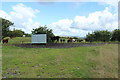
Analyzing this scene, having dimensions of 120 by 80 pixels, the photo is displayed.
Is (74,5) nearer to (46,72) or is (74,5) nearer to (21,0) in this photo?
(21,0)

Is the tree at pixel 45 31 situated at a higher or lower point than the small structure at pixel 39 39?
higher

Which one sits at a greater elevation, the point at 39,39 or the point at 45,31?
the point at 45,31

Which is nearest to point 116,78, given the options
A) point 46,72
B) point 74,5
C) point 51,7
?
point 46,72

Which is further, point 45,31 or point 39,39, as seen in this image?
point 45,31

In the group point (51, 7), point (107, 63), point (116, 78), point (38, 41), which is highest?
point (51, 7)

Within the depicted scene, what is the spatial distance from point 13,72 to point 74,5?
449cm

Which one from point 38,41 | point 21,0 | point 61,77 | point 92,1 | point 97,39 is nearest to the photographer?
point 61,77

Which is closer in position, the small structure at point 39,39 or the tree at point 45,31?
the small structure at point 39,39

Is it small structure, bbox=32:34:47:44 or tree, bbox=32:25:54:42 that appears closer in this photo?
small structure, bbox=32:34:47:44

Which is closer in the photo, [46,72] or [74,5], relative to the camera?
[46,72]

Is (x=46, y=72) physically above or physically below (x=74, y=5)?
below

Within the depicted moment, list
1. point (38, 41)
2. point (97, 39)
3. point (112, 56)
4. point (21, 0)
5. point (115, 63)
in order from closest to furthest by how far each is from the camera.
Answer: point (115, 63)
point (112, 56)
point (21, 0)
point (38, 41)
point (97, 39)

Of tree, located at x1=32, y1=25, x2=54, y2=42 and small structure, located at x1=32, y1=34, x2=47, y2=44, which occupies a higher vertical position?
tree, located at x1=32, y1=25, x2=54, y2=42

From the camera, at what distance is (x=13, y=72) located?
3.30 meters
